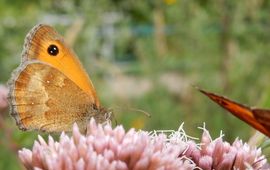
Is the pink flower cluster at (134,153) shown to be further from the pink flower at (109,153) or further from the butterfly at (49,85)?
the butterfly at (49,85)

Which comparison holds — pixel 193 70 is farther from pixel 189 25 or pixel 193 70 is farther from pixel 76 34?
pixel 76 34

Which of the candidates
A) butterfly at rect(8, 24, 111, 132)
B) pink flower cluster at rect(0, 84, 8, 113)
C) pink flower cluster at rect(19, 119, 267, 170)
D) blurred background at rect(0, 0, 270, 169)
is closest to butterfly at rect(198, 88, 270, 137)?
pink flower cluster at rect(19, 119, 267, 170)

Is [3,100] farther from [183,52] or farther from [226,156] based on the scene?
[183,52]

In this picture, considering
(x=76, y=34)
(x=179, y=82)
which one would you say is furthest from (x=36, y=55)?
(x=179, y=82)

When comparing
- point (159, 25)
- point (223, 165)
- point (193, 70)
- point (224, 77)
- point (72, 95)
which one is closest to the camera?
point (223, 165)

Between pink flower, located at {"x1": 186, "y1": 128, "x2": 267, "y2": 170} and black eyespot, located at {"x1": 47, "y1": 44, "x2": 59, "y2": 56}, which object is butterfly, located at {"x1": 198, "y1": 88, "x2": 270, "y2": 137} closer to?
pink flower, located at {"x1": 186, "y1": 128, "x2": 267, "y2": 170}

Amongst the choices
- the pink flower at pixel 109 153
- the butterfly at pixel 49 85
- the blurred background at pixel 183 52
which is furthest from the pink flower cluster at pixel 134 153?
the blurred background at pixel 183 52
